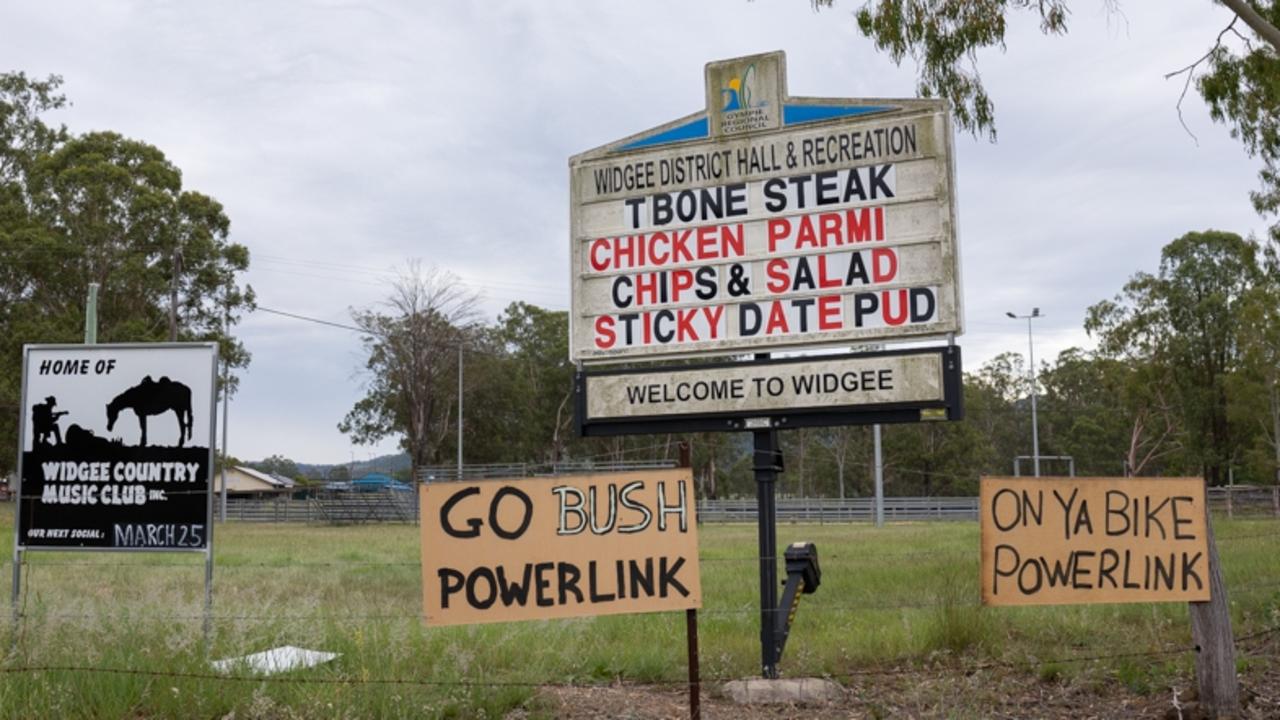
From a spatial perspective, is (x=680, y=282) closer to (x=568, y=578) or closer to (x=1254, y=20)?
(x=568, y=578)

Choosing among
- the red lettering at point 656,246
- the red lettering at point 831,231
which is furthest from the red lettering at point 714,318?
the red lettering at point 831,231

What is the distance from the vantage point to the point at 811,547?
333 inches

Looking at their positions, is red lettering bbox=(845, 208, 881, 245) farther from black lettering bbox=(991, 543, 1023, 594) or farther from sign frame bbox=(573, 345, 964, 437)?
black lettering bbox=(991, 543, 1023, 594)

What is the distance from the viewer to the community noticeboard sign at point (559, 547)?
657 cm

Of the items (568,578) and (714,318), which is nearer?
(568,578)

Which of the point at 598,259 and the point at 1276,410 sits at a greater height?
the point at 1276,410

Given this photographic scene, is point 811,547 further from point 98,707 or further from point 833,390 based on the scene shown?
point 98,707

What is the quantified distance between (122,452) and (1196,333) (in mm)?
55376

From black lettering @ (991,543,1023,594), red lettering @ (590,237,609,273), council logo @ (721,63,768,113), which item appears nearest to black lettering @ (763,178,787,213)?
council logo @ (721,63,768,113)

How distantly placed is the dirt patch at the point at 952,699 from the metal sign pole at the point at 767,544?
0.43 m

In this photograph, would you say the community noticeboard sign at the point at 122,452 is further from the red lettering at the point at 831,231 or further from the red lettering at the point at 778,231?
the red lettering at the point at 831,231

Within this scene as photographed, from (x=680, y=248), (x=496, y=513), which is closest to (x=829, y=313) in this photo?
(x=680, y=248)

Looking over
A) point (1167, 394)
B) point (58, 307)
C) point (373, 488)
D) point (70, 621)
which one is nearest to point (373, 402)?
point (373, 488)

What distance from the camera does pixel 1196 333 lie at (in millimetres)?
55750
